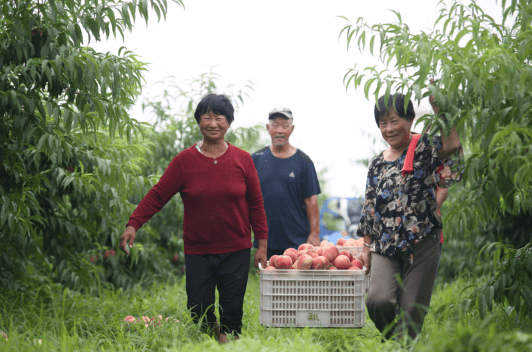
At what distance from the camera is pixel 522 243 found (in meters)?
3.77

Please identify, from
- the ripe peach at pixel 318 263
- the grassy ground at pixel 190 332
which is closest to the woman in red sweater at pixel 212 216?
the grassy ground at pixel 190 332

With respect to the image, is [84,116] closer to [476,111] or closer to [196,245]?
[196,245]

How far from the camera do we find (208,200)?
3244 millimetres

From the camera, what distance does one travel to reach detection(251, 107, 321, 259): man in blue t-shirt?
4371mm

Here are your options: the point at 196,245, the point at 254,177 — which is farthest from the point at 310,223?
the point at 196,245

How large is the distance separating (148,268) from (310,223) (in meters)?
2.74

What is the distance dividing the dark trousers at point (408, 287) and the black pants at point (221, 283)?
849 millimetres

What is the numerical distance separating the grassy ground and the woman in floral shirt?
16 cm

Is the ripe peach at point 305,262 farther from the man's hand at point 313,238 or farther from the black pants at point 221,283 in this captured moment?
the man's hand at point 313,238

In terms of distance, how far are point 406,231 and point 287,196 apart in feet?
5.30

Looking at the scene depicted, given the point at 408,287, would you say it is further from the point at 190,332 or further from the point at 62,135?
the point at 62,135

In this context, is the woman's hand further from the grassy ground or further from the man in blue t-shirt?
the man in blue t-shirt

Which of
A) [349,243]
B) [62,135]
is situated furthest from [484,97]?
[62,135]

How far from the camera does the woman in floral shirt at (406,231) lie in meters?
2.89
